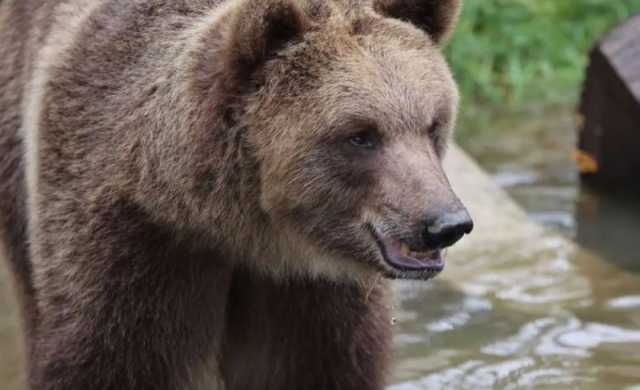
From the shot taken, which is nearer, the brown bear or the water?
the brown bear

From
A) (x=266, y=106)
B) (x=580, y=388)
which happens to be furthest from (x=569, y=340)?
(x=266, y=106)

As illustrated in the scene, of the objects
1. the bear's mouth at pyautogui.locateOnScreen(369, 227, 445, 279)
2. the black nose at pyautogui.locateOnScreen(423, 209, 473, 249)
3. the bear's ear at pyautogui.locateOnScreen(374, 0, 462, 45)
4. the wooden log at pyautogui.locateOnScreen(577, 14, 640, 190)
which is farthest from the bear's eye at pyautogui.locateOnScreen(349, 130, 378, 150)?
the wooden log at pyautogui.locateOnScreen(577, 14, 640, 190)

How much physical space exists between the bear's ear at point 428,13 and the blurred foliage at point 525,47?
7.11 meters

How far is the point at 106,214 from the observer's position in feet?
16.5

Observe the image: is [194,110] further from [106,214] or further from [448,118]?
[448,118]

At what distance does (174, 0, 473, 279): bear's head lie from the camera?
4723 mm

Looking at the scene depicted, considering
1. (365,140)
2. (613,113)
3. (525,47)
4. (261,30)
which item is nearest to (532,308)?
(613,113)

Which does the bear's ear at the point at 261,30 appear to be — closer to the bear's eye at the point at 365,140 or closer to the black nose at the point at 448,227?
the bear's eye at the point at 365,140

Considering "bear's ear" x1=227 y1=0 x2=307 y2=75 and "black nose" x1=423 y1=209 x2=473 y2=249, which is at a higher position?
"bear's ear" x1=227 y1=0 x2=307 y2=75

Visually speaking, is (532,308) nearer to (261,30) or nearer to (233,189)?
(233,189)

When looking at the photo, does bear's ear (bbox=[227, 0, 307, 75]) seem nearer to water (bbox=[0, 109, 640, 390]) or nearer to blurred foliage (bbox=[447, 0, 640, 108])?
water (bbox=[0, 109, 640, 390])

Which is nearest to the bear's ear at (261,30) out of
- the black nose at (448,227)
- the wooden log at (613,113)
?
the black nose at (448,227)

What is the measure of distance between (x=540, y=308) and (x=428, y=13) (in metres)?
2.93

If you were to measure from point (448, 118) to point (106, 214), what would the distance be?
1.34m
